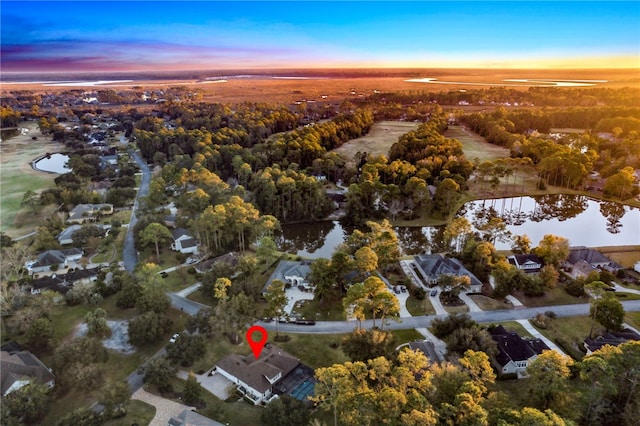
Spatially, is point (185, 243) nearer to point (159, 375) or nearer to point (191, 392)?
point (159, 375)

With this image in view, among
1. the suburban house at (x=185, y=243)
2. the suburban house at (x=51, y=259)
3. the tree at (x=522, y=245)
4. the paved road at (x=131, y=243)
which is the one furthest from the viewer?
the suburban house at (x=185, y=243)

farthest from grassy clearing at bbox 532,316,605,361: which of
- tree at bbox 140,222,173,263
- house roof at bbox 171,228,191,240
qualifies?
house roof at bbox 171,228,191,240

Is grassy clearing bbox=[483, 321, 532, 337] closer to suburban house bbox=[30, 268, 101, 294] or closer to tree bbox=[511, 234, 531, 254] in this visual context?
tree bbox=[511, 234, 531, 254]

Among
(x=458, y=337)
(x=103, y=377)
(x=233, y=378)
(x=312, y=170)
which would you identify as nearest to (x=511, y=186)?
(x=312, y=170)

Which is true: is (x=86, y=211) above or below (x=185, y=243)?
above

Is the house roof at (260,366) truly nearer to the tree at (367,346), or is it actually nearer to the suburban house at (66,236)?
the tree at (367,346)

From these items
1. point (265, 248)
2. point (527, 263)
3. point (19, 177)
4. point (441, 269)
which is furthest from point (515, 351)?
point (19, 177)

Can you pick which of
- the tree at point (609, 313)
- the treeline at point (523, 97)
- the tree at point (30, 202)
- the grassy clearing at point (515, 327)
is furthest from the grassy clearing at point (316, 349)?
the treeline at point (523, 97)
